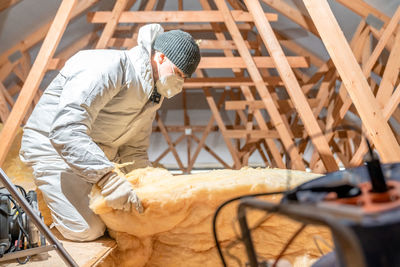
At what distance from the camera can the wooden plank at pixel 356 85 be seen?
1.88 metres

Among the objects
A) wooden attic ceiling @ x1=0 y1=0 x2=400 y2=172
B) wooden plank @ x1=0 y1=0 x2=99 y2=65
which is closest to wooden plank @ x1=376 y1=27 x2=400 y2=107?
wooden attic ceiling @ x1=0 y1=0 x2=400 y2=172

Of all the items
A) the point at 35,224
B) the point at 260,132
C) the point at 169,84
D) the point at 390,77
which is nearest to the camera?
the point at 35,224

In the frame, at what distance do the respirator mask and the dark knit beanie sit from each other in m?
0.07

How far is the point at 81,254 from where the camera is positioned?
1744 millimetres

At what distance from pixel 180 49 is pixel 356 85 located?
90 cm

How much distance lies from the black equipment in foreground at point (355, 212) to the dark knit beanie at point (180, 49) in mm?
1371

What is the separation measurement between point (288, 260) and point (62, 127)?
1203 mm

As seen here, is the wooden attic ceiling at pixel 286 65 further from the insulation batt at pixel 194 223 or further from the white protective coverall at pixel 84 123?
the white protective coverall at pixel 84 123

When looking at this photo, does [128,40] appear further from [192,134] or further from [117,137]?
[192,134]

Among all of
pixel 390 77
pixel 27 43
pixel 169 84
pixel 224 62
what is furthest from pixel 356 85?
pixel 27 43

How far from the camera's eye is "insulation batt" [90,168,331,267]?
5.79ft

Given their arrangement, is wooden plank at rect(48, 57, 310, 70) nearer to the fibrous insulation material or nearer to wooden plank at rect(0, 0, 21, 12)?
wooden plank at rect(0, 0, 21, 12)

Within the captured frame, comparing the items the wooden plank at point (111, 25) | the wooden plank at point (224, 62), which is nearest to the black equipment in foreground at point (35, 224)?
the wooden plank at point (111, 25)

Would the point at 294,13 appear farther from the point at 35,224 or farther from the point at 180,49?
the point at 35,224
